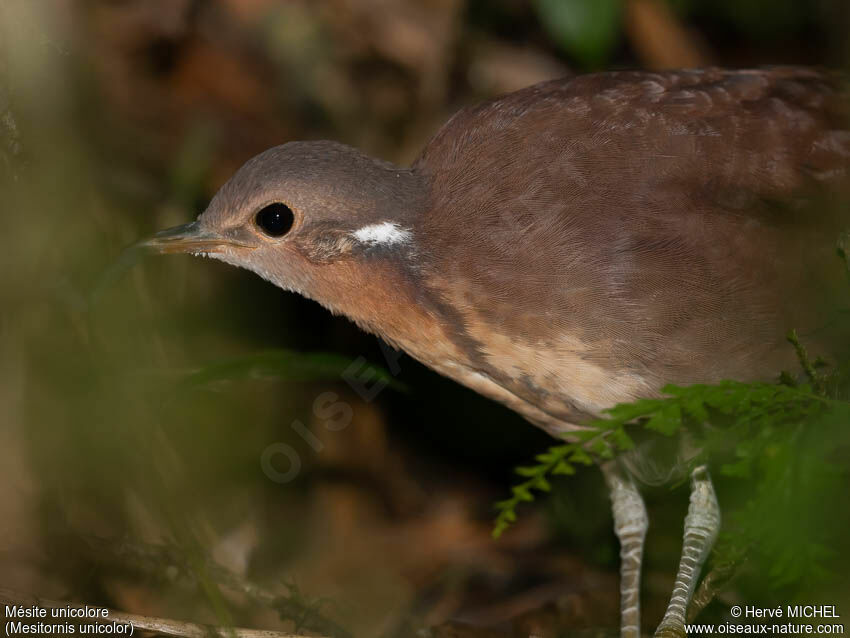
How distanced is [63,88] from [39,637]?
2733 millimetres

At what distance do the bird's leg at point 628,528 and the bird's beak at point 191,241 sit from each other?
1875 mm

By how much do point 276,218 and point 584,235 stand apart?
1.13m

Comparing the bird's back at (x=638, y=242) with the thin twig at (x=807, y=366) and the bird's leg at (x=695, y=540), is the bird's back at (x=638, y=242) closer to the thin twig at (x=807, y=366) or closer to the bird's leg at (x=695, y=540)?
the thin twig at (x=807, y=366)

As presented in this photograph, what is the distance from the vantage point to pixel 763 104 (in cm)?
365

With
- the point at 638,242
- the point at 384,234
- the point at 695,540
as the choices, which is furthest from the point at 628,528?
the point at 384,234

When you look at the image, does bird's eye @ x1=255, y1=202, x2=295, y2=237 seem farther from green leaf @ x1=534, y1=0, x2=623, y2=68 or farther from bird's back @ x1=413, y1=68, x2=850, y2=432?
green leaf @ x1=534, y1=0, x2=623, y2=68

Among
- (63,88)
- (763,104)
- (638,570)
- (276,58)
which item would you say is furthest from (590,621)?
(276,58)

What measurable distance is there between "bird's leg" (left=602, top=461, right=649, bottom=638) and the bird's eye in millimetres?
1737

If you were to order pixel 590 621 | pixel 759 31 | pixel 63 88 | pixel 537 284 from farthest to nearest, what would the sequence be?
pixel 759 31 < pixel 63 88 < pixel 590 621 < pixel 537 284

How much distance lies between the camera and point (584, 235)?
3.40 metres

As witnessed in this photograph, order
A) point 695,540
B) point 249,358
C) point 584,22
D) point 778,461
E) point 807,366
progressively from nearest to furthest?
1. point 778,461
2. point 807,366
3. point 249,358
4. point 695,540
5. point 584,22

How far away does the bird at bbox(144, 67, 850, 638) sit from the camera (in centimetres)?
340

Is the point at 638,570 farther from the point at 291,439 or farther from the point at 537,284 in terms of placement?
the point at 291,439

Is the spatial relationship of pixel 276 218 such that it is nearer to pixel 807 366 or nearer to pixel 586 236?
pixel 586 236
